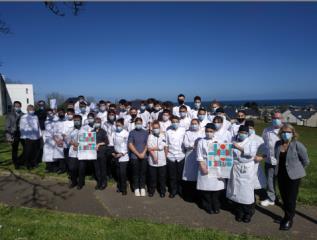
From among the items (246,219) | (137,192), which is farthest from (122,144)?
(246,219)

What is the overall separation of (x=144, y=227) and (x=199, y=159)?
190cm

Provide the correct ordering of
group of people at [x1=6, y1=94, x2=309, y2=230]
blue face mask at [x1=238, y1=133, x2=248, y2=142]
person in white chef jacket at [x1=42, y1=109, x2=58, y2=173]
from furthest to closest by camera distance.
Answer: person in white chef jacket at [x1=42, y1=109, x2=58, y2=173] < blue face mask at [x1=238, y1=133, x2=248, y2=142] < group of people at [x1=6, y1=94, x2=309, y2=230]

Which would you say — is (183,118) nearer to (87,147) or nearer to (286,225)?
(87,147)

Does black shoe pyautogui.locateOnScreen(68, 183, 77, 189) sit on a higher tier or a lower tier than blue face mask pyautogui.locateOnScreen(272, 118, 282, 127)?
lower

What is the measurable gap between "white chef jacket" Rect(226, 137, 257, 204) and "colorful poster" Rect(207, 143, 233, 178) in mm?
270

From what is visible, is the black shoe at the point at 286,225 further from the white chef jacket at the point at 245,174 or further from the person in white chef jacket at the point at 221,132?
the person in white chef jacket at the point at 221,132

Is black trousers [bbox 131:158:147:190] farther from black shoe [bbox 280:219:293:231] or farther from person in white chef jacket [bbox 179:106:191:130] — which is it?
black shoe [bbox 280:219:293:231]

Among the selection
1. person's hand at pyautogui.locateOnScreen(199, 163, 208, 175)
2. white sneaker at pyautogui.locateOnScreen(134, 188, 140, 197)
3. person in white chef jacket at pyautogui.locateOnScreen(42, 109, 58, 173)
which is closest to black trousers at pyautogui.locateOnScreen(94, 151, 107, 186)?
white sneaker at pyautogui.locateOnScreen(134, 188, 140, 197)

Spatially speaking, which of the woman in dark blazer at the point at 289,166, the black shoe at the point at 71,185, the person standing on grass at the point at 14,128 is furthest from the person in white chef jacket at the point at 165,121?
the person standing on grass at the point at 14,128

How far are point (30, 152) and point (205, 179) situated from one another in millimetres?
6368

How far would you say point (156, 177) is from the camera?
770 centimetres

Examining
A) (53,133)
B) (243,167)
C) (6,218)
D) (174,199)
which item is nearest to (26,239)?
(6,218)

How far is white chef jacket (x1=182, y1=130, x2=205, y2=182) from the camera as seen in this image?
7.24 meters

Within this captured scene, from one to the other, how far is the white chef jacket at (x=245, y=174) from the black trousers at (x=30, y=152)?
22.7ft
